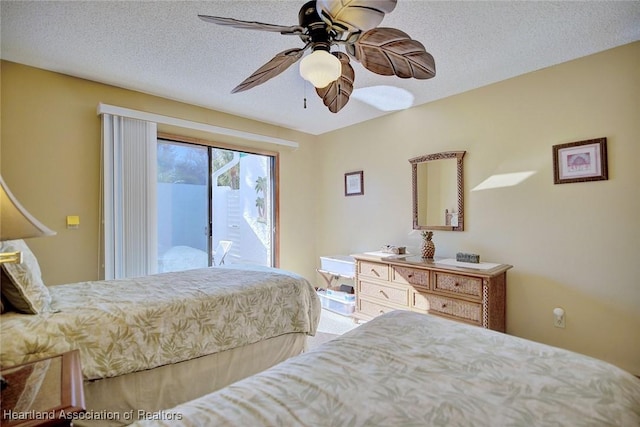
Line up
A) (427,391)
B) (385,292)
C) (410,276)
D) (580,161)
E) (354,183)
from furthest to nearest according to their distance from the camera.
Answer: (354,183) < (385,292) < (410,276) < (580,161) < (427,391)

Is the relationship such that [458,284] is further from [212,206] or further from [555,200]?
[212,206]

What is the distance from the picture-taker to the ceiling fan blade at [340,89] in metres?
Answer: 1.82

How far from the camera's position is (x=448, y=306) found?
8.52ft

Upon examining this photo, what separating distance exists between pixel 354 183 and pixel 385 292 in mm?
1614

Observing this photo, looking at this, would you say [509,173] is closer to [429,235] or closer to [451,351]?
[429,235]

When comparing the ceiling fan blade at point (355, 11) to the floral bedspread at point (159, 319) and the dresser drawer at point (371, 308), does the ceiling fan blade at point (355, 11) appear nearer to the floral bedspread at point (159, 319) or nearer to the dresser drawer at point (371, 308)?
the floral bedspread at point (159, 319)

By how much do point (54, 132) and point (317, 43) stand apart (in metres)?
2.56

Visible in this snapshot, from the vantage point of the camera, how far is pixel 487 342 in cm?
120

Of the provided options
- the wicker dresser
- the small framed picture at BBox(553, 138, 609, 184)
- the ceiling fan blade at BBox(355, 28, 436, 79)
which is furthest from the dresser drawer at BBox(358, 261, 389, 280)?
the ceiling fan blade at BBox(355, 28, 436, 79)

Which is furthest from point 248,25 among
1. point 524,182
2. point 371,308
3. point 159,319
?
point 371,308

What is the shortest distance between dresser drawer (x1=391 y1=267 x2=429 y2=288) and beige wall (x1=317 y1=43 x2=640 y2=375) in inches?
21.6

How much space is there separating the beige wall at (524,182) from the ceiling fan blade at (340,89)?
1.21m

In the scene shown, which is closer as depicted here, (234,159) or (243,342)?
(243,342)

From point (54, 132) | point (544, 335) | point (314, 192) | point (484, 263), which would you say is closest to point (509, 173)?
point (484, 263)
